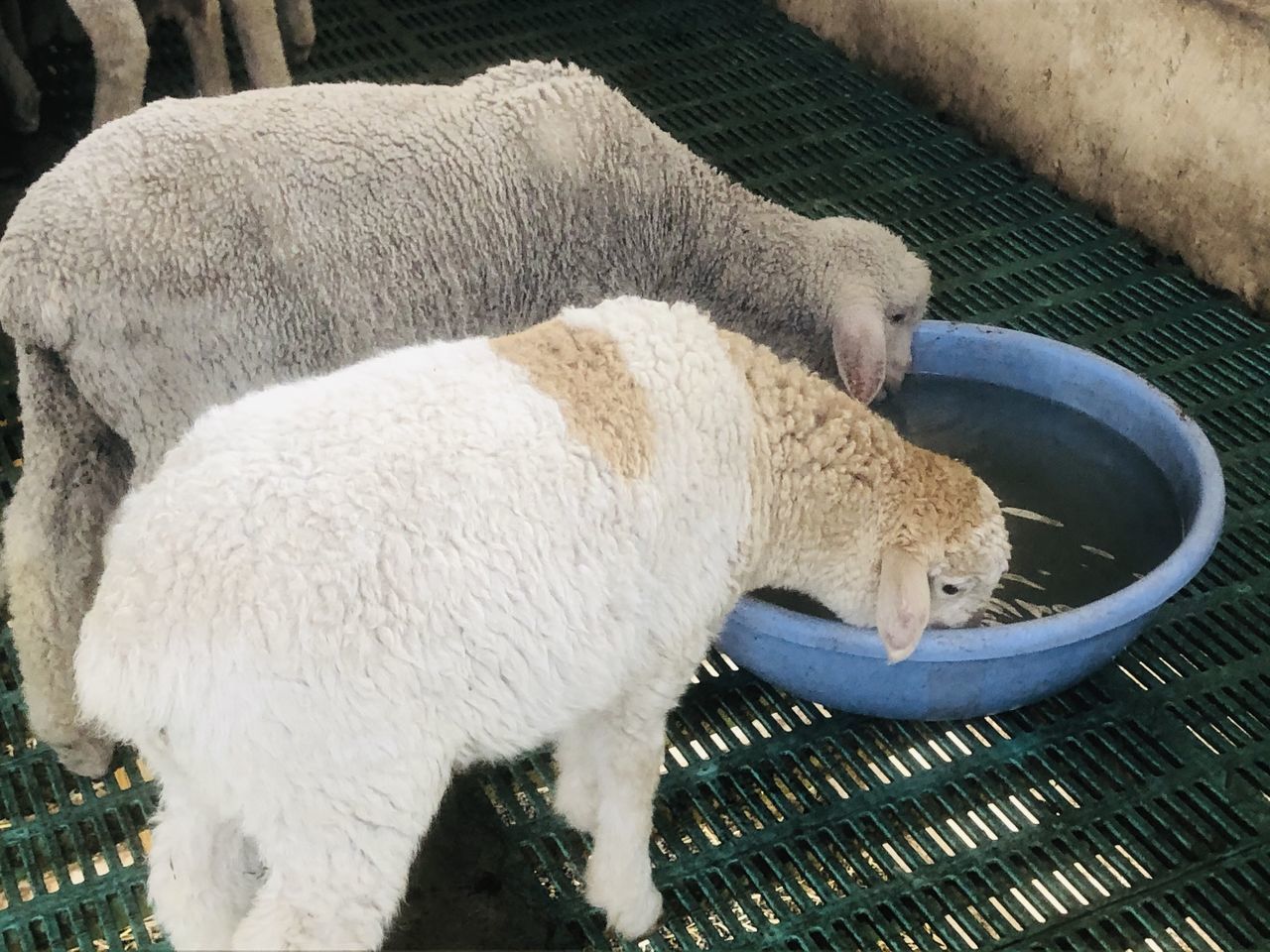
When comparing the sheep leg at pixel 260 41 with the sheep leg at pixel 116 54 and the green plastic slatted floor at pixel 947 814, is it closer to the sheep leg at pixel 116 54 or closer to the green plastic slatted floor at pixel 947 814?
the sheep leg at pixel 116 54

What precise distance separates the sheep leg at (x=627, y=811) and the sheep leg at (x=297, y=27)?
3233mm

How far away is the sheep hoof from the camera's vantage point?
2633 mm

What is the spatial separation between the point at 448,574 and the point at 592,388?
396 millimetres

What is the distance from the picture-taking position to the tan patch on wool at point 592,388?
1.99m

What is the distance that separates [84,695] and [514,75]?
177 centimetres

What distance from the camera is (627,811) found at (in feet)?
7.55

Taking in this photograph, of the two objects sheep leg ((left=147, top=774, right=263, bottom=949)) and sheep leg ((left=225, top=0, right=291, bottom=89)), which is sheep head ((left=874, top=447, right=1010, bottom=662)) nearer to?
sheep leg ((left=147, top=774, right=263, bottom=949))

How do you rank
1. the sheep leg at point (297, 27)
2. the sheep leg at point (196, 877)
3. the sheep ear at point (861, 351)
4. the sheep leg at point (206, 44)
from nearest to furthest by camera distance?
the sheep leg at point (196, 877) < the sheep ear at point (861, 351) < the sheep leg at point (206, 44) < the sheep leg at point (297, 27)

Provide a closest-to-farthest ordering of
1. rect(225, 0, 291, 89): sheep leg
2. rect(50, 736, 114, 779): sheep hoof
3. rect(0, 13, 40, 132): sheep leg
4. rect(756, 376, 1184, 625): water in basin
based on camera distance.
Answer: rect(50, 736, 114, 779): sheep hoof → rect(756, 376, 1184, 625): water in basin → rect(225, 0, 291, 89): sheep leg → rect(0, 13, 40, 132): sheep leg

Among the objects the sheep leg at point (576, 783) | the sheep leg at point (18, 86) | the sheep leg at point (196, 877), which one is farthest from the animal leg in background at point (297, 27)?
the sheep leg at point (196, 877)

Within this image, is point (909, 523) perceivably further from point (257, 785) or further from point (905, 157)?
point (905, 157)

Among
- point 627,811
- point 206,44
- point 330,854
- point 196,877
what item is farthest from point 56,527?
point 206,44

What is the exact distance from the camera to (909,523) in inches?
89.1

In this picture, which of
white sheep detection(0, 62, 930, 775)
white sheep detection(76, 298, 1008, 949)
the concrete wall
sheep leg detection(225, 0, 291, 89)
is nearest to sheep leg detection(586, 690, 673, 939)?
white sheep detection(76, 298, 1008, 949)
